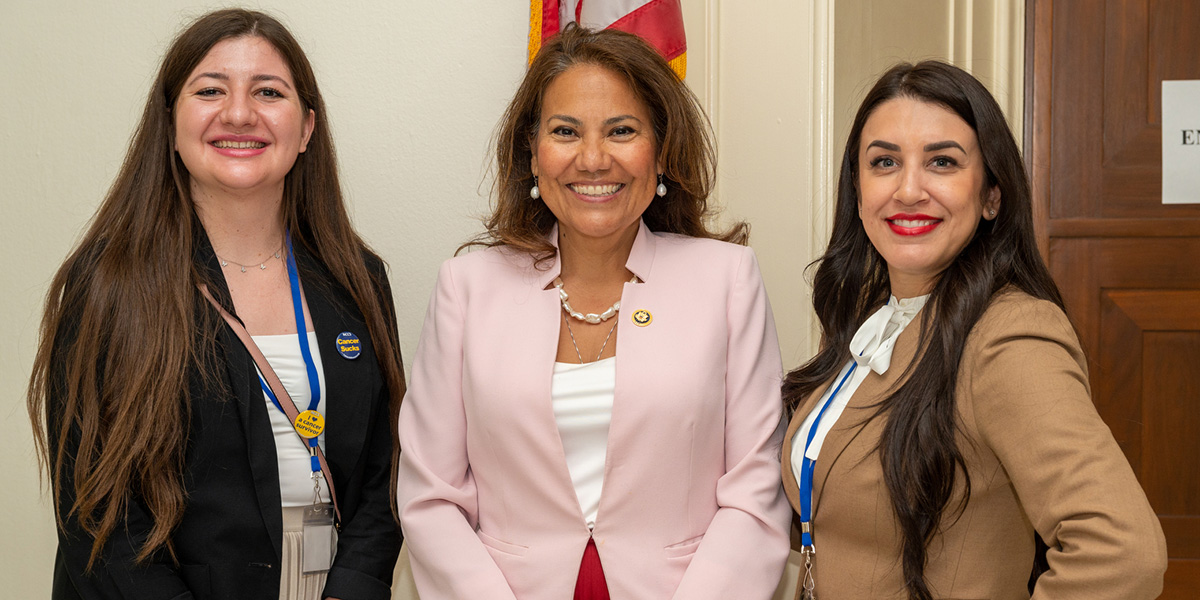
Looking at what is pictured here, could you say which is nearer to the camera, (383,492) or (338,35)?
(383,492)

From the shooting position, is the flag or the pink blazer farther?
the flag

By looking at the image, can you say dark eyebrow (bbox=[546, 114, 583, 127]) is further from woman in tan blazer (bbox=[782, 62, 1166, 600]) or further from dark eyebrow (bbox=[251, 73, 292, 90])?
dark eyebrow (bbox=[251, 73, 292, 90])

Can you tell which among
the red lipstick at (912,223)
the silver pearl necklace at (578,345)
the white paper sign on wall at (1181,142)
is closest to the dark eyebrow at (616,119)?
the silver pearl necklace at (578,345)

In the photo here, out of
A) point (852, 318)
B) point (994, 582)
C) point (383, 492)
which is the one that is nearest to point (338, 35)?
point (383, 492)

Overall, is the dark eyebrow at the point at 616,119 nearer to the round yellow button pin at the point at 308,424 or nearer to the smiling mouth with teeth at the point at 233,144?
the smiling mouth with teeth at the point at 233,144

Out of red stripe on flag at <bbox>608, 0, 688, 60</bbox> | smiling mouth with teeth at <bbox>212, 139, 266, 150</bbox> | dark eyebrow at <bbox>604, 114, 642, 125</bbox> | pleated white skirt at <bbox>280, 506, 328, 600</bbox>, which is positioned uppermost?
red stripe on flag at <bbox>608, 0, 688, 60</bbox>

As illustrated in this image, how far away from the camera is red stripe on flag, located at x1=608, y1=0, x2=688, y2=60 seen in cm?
281

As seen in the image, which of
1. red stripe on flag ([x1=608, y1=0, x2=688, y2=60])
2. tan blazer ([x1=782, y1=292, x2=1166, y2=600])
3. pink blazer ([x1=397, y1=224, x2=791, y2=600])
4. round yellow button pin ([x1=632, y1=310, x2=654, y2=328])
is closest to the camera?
tan blazer ([x1=782, y1=292, x2=1166, y2=600])

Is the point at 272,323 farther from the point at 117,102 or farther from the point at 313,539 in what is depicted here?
the point at 117,102

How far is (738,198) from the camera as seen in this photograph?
3045mm

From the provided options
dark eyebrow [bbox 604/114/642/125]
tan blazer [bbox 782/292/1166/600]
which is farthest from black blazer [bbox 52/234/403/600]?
tan blazer [bbox 782/292/1166/600]

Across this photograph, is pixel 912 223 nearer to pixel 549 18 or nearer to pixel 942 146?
pixel 942 146

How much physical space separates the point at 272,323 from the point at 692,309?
972 millimetres

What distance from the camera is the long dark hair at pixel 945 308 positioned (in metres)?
1.60
